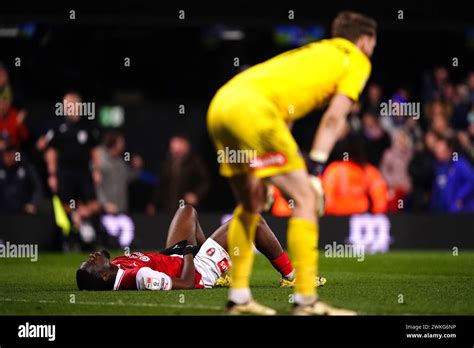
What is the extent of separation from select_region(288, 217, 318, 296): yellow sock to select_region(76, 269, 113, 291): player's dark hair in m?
2.85

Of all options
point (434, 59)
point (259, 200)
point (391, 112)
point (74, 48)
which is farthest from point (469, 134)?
point (259, 200)

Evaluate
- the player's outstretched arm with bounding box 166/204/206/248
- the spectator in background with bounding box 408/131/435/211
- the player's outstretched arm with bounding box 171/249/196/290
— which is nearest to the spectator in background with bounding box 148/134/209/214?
the spectator in background with bounding box 408/131/435/211

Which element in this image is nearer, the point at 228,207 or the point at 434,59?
the point at 228,207

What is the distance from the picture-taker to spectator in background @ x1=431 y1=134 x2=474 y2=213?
65.0ft

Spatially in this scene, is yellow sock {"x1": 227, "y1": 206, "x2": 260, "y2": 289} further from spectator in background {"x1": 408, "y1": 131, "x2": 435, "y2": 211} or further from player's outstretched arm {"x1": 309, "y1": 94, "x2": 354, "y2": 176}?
spectator in background {"x1": 408, "y1": 131, "x2": 435, "y2": 211}

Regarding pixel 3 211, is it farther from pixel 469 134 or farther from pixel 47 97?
pixel 469 134

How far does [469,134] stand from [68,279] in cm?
1038

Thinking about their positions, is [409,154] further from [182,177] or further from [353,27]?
[353,27]

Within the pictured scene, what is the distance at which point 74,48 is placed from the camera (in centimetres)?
2286

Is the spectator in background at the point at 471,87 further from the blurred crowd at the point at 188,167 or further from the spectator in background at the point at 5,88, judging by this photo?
the spectator in background at the point at 5,88
